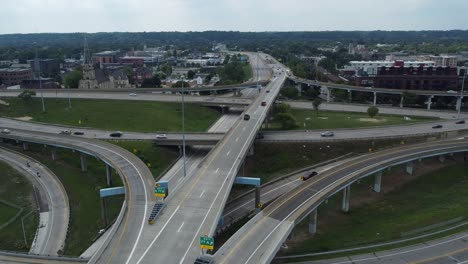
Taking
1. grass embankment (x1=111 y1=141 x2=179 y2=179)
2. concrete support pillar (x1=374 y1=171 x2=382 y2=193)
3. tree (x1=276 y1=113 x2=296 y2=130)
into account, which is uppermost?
tree (x1=276 y1=113 x2=296 y2=130)

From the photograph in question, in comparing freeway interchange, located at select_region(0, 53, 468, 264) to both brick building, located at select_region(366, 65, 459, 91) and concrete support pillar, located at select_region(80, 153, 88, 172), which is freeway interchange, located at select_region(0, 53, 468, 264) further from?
brick building, located at select_region(366, 65, 459, 91)

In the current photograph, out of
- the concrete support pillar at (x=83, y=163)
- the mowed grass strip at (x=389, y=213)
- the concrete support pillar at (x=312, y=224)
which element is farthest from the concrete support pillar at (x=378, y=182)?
the concrete support pillar at (x=83, y=163)

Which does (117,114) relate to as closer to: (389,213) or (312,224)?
(312,224)

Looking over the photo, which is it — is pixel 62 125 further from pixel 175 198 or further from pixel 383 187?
pixel 383 187

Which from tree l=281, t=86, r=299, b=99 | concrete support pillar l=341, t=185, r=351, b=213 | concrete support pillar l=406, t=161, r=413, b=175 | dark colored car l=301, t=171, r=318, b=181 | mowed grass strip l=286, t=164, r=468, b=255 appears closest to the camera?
mowed grass strip l=286, t=164, r=468, b=255

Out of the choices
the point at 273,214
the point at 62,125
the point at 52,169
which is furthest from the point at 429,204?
the point at 62,125

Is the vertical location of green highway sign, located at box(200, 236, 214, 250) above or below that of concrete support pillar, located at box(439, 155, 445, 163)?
above

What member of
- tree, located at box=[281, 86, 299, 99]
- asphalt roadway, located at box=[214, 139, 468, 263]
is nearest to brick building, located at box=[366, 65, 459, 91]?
tree, located at box=[281, 86, 299, 99]
